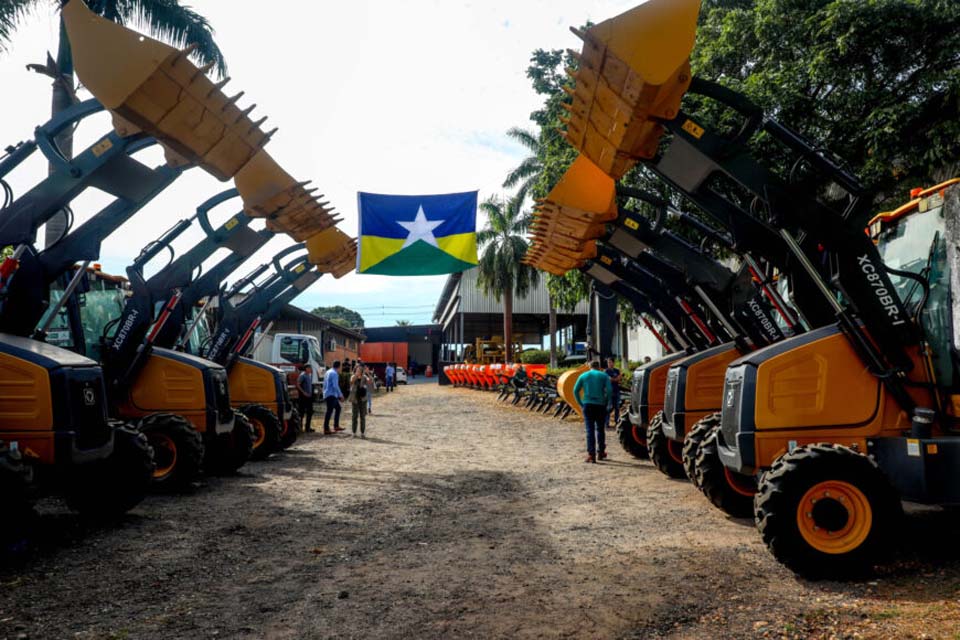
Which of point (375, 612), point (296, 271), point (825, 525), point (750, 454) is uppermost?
point (296, 271)

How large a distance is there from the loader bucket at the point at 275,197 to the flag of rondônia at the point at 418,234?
284 cm

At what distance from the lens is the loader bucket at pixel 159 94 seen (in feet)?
21.7

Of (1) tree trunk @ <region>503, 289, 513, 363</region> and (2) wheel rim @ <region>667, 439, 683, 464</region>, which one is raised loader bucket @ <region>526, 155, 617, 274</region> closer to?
(2) wheel rim @ <region>667, 439, 683, 464</region>

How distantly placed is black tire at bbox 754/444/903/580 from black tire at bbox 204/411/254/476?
25.5 ft

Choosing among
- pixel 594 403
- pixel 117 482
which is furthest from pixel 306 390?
pixel 117 482

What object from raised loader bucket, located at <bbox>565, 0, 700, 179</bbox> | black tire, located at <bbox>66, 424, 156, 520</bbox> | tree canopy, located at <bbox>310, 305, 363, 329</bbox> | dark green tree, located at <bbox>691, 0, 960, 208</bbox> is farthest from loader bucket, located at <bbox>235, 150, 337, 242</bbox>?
tree canopy, located at <bbox>310, 305, 363, 329</bbox>

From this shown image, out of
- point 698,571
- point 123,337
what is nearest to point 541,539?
point 698,571

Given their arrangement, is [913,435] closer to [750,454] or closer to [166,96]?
[750,454]

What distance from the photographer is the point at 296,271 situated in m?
14.3

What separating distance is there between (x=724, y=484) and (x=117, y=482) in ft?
20.0

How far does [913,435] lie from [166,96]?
710cm

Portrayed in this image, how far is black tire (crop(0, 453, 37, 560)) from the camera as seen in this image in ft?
18.3

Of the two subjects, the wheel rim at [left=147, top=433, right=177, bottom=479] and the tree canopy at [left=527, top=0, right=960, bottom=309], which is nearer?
the wheel rim at [left=147, top=433, right=177, bottom=479]

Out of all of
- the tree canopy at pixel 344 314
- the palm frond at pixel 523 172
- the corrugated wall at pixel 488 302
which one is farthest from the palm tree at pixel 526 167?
the tree canopy at pixel 344 314
